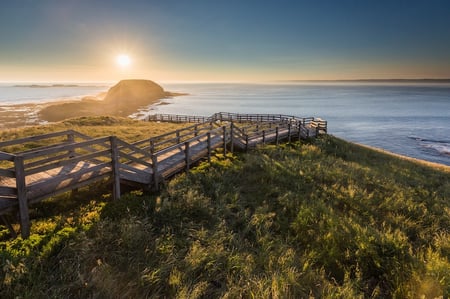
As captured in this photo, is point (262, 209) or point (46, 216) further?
point (262, 209)

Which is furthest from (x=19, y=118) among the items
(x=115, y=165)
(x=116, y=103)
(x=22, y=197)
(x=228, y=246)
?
(x=228, y=246)

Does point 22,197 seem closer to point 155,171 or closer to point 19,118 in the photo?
point 155,171

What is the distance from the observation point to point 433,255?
556 cm

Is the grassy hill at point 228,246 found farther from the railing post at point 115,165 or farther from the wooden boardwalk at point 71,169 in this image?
the wooden boardwalk at point 71,169

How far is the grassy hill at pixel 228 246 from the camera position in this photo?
4.14 meters

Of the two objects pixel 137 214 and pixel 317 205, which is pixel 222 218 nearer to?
pixel 137 214

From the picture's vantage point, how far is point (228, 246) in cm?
557

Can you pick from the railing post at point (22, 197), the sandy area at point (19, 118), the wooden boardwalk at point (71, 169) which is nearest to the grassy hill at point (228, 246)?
the railing post at point (22, 197)

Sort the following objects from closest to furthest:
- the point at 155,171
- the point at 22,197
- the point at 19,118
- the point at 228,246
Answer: the point at 22,197
the point at 228,246
the point at 155,171
the point at 19,118

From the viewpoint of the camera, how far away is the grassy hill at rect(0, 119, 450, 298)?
414 cm

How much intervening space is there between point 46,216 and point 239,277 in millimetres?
4720

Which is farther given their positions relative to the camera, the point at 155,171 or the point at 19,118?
the point at 19,118

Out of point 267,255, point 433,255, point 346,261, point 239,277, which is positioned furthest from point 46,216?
point 433,255

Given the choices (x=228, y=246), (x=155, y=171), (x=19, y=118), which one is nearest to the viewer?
(x=228, y=246)
